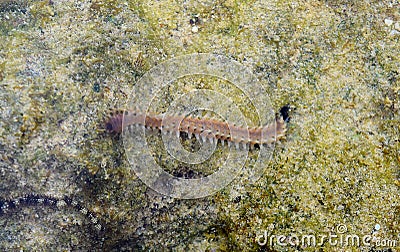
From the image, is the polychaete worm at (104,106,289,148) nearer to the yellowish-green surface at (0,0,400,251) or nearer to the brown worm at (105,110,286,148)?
the brown worm at (105,110,286,148)

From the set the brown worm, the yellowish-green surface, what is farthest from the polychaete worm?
the yellowish-green surface

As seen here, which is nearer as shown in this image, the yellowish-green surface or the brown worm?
the yellowish-green surface

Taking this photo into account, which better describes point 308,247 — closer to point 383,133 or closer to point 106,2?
point 383,133

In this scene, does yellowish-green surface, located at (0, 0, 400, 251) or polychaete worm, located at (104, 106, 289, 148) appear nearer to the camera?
yellowish-green surface, located at (0, 0, 400, 251)

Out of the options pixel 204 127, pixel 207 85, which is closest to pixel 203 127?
pixel 204 127

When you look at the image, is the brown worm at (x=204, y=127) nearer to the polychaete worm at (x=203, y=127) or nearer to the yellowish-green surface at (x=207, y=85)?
the polychaete worm at (x=203, y=127)

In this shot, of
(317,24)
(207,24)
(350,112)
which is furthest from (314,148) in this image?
(207,24)
